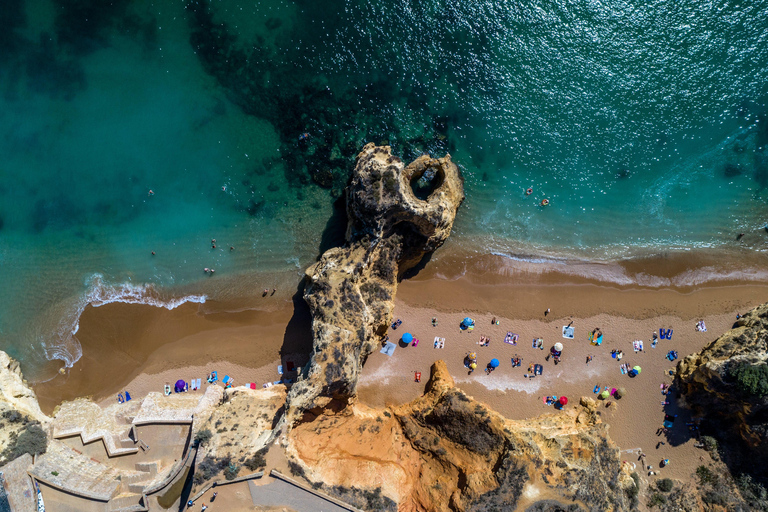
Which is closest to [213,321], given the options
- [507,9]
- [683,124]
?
[507,9]

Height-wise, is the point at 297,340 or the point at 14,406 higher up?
the point at 297,340

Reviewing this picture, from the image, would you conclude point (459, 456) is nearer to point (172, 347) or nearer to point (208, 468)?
point (208, 468)

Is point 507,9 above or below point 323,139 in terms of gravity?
above

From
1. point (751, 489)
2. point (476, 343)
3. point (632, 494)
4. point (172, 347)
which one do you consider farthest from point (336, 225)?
point (751, 489)

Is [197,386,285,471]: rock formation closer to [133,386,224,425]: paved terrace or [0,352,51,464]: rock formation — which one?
[133,386,224,425]: paved terrace

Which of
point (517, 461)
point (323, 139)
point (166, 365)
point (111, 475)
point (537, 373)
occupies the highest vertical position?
point (323, 139)

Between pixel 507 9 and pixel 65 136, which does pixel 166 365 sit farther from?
pixel 507 9

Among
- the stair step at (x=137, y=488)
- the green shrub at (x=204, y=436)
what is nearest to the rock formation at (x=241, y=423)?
the green shrub at (x=204, y=436)
